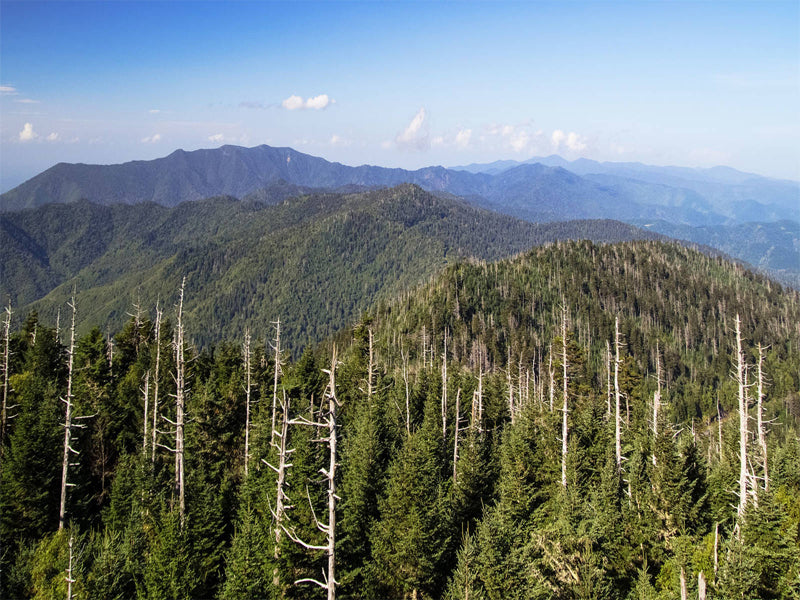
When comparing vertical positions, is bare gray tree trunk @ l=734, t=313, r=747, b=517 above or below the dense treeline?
above

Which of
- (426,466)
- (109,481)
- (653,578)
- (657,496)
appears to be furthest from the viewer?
(109,481)

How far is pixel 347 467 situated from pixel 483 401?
26243 mm

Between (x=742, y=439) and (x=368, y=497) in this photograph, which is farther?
(x=368, y=497)

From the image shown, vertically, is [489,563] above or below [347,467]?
above

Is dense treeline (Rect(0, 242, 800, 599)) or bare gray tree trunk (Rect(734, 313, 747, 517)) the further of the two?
bare gray tree trunk (Rect(734, 313, 747, 517))

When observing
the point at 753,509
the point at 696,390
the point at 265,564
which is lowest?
the point at 696,390

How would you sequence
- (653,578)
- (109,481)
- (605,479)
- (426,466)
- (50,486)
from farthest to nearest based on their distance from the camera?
(109,481), (50,486), (426,466), (605,479), (653,578)

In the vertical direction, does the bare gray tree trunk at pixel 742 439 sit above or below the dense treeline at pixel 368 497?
above

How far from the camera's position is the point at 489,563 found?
861 inches

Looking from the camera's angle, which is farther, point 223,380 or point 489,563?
point 223,380

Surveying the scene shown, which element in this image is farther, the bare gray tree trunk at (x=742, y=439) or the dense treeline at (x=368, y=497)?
the bare gray tree trunk at (x=742, y=439)

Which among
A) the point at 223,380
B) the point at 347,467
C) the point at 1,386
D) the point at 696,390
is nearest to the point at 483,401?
the point at 347,467

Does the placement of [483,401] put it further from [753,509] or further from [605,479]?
[753,509]

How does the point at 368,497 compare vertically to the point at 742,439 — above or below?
below
